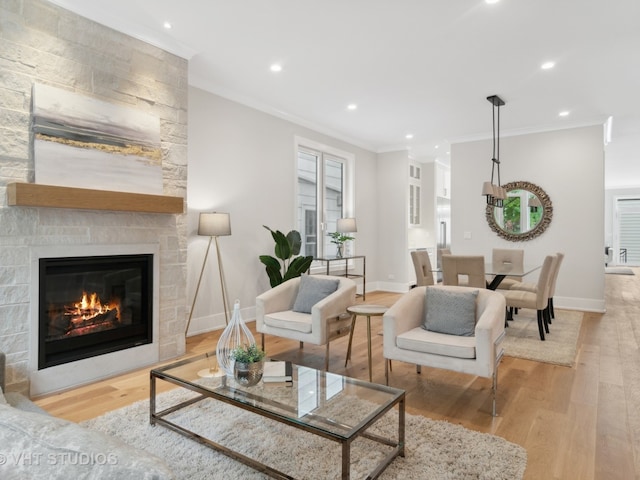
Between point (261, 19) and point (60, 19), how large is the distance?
148 cm

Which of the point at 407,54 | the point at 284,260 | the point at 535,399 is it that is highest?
the point at 407,54

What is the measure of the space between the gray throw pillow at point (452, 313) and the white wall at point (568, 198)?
13.1ft

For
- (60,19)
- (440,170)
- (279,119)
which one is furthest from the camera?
(440,170)

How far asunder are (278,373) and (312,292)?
4.55ft

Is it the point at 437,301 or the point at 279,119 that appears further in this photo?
the point at 279,119

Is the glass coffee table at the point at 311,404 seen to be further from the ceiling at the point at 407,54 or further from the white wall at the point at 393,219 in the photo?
the white wall at the point at 393,219

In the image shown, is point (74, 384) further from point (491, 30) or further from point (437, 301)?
point (491, 30)

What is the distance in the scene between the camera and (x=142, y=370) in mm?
3422

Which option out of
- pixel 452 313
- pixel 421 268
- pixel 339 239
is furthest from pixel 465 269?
pixel 339 239

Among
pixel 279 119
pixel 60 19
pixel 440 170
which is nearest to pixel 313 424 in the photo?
pixel 60 19

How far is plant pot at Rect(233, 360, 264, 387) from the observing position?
218cm

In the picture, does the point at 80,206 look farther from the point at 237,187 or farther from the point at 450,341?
the point at 450,341

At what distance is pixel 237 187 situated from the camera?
5074 millimetres

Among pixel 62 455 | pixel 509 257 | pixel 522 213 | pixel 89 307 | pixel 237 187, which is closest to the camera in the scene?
pixel 62 455
